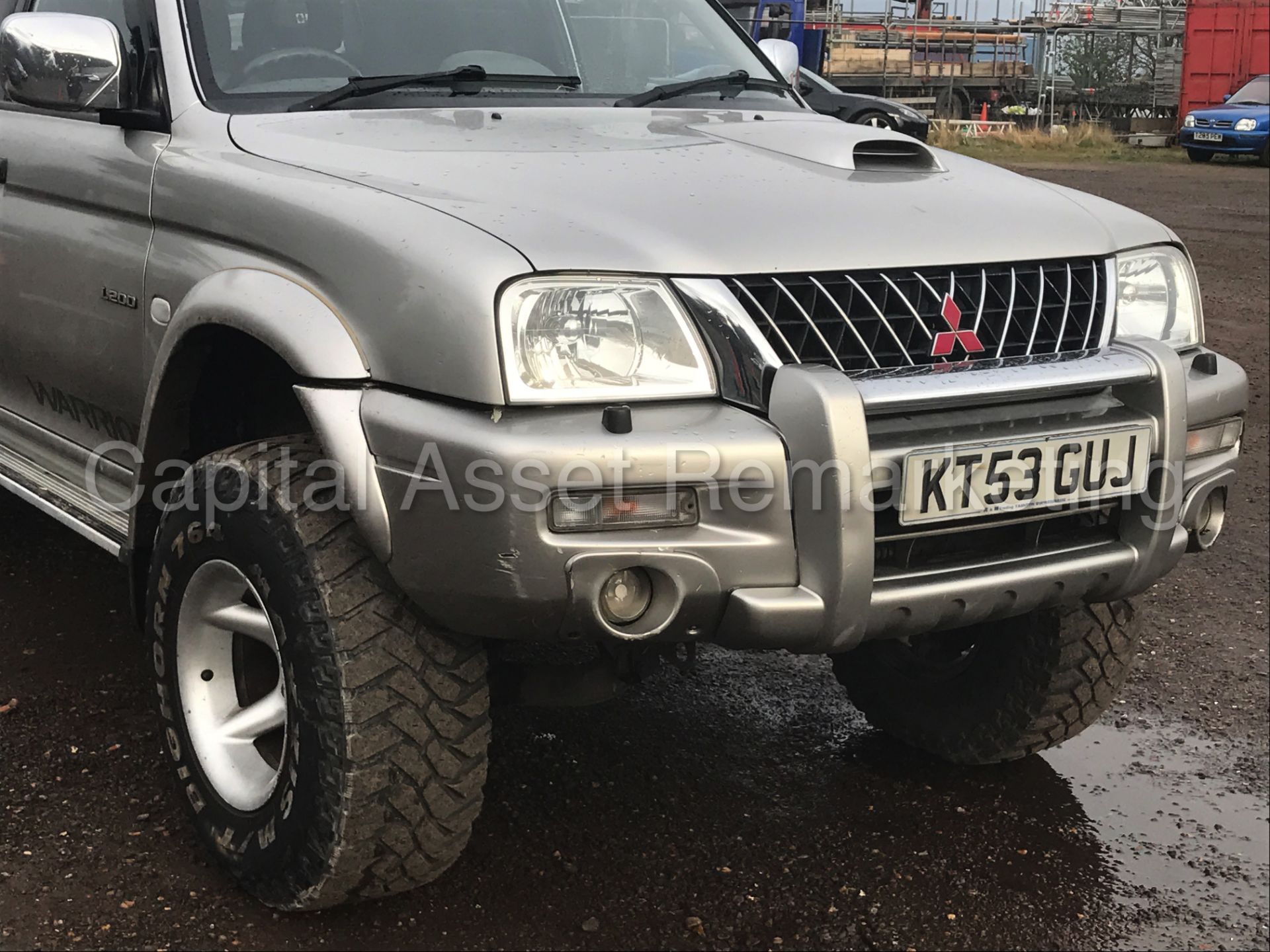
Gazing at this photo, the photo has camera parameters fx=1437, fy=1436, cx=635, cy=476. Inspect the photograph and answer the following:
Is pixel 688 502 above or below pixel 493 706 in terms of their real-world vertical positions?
above

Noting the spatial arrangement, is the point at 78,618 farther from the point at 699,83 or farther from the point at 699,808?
the point at 699,83

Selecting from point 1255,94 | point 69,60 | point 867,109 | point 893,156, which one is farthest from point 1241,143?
point 69,60

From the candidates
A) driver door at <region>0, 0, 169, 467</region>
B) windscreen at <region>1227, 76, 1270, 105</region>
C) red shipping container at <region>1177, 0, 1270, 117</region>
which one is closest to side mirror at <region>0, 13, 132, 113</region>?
driver door at <region>0, 0, 169, 467</region>

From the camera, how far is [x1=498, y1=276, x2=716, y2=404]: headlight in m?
2.14

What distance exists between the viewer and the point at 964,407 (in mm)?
2336

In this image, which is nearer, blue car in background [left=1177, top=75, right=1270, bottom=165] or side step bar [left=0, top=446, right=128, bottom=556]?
side step bar [left=0, top=446, right=128, bottom=556]

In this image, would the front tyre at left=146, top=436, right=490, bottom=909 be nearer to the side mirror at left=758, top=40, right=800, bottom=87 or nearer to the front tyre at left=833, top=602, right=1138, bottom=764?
the front tyre at left=833, top=602, right=1138, bottom=764

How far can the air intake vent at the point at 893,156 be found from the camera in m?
2.79

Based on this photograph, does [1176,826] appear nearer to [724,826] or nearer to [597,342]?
[724,826]

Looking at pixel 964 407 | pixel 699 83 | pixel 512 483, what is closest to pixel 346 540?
pixel 512 483

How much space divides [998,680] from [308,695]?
5.15ft

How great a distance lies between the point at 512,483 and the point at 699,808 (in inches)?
49.6

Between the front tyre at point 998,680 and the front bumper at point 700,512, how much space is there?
79 cm

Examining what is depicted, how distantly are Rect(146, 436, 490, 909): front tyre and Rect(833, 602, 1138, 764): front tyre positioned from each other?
1260 mm
